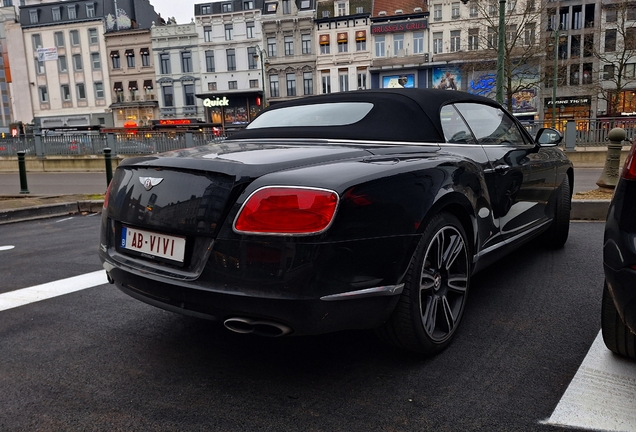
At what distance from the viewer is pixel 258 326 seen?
2.07m

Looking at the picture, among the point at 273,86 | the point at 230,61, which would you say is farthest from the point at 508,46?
the point at 230,61

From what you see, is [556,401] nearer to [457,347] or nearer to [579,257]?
[457,347]

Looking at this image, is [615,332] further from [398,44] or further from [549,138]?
[398,44]

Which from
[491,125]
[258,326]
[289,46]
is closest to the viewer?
[258,326]

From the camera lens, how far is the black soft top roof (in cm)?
298

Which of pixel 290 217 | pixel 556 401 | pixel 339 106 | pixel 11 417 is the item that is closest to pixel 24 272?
pixel 11 417

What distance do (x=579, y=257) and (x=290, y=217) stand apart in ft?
11.3

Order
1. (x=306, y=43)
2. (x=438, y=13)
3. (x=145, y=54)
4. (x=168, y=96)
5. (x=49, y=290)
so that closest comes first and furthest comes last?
(x=49, y=290)
(x=438, y=13)
(x=306, y=43)
(x=168, y=96)
(x=145, y=54)

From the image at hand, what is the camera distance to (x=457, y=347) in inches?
104

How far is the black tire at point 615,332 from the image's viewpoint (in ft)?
7.68

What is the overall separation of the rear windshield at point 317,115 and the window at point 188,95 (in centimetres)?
4751

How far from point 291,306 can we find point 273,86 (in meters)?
48.0

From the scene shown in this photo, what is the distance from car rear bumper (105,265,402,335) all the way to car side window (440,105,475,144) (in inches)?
50.7

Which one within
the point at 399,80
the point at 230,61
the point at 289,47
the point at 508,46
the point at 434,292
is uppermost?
the point at 289,47
